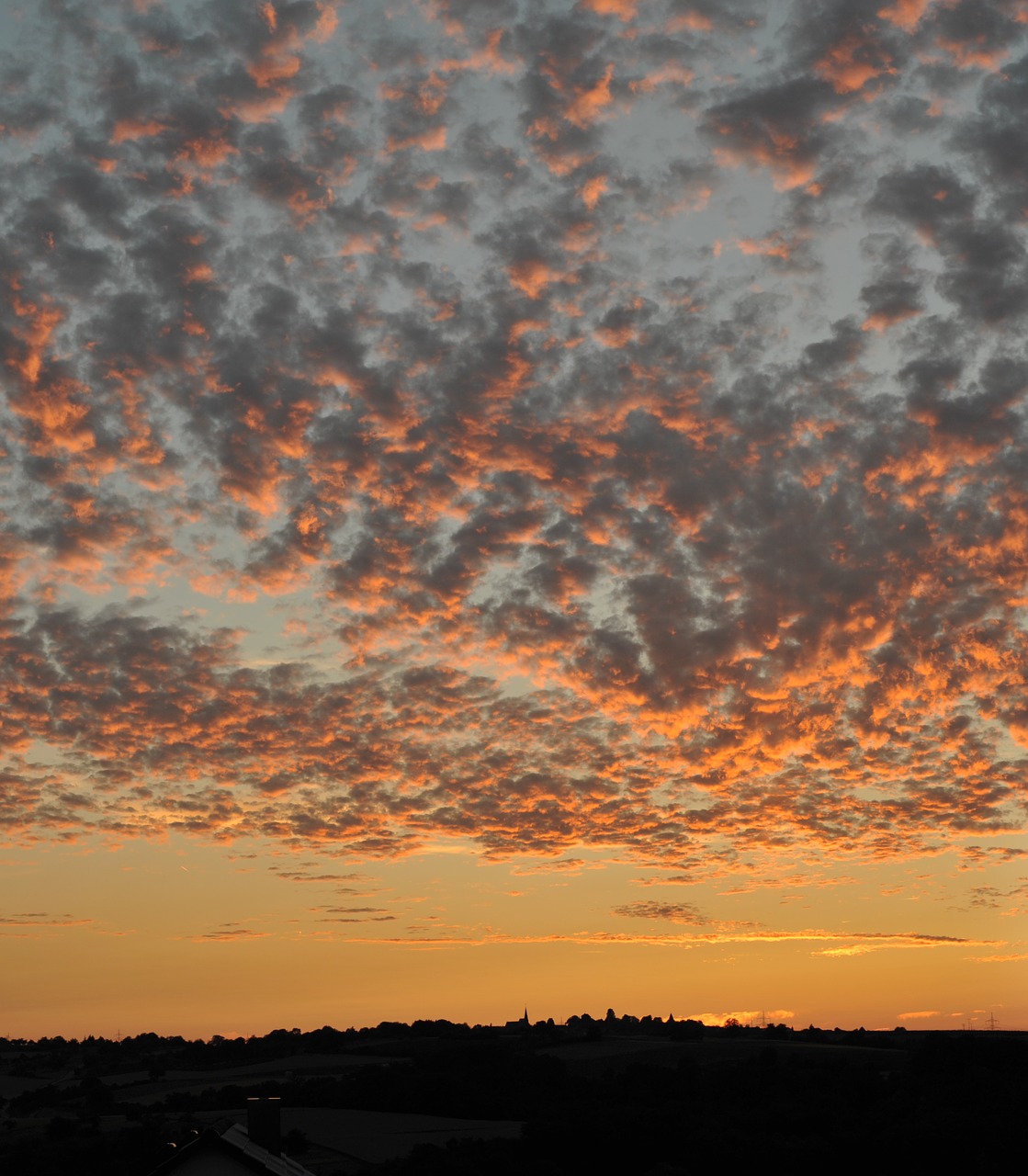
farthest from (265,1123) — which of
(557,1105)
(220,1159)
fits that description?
(557,1105)

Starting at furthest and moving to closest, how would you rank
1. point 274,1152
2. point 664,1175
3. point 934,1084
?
point 934,1084 → point 664,1175 → point 274,1152

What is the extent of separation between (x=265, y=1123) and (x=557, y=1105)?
74.0 meters

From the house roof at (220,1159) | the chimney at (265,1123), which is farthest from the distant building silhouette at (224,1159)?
the chimney at (265,1123)

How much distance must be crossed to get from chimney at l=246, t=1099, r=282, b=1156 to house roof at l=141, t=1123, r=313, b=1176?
2.53m

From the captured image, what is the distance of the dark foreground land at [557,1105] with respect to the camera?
71250 millimetres

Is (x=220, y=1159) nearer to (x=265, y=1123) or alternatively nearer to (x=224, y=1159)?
(x=224, y=1159)

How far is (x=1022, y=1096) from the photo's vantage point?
82312 millimetres

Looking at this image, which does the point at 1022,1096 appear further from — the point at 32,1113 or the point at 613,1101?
the point at 32,1113

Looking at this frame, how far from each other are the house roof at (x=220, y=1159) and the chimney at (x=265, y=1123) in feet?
8.31

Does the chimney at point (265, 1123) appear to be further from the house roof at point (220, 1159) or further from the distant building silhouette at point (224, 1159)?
the house roof at point (220, 1159)

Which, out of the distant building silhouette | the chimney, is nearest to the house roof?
the distant building silhouette

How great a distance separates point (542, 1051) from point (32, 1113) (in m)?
61.0

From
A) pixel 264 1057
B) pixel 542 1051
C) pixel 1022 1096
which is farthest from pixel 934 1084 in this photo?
pixel 264 1057

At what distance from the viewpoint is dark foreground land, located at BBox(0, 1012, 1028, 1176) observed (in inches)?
2805
